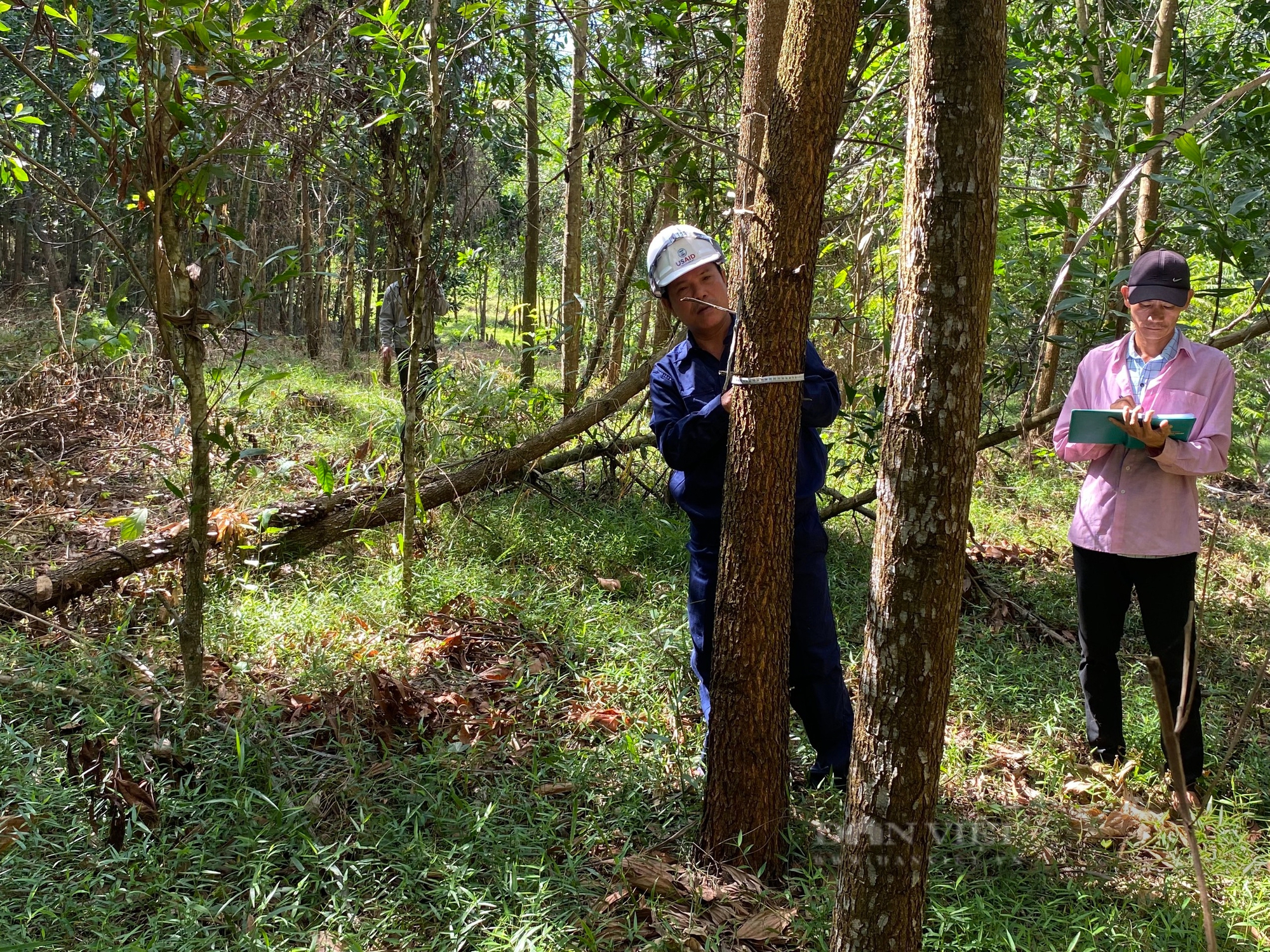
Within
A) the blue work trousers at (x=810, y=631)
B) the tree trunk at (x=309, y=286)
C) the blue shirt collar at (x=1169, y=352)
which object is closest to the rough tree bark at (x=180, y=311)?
the blue work trousers at (x=810, y=631)

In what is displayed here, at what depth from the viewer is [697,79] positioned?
503cm

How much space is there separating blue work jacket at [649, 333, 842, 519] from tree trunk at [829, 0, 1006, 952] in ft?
3.42

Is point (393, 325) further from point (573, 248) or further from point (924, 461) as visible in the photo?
point (924, 461)

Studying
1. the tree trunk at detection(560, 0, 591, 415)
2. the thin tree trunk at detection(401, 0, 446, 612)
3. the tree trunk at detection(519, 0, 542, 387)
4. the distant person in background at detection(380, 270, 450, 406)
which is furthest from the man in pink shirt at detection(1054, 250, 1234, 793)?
the distant person in background at detection(380, 270, 450, 406)

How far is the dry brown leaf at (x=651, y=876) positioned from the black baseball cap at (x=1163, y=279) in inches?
98.0

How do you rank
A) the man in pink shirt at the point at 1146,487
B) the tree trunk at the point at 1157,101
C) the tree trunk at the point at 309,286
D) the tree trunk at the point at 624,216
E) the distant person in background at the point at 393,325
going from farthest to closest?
1. the tree trunk at the point at 309,286
2. the distant person in background at the point at 393,325
3. the tree trunk at the point at 1157,101
4. the tree trunk at the point at 624,216
5. the man in pink shirt at the point at 1146,487

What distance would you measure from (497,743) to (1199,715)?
8.72 ft

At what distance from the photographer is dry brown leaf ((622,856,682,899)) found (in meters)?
2.40

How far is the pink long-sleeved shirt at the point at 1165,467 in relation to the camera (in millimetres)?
2906

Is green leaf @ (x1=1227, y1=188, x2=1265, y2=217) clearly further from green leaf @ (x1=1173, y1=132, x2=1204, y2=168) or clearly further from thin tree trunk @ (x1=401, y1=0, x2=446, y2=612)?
thin tree trunk @ (x1=401, y1=0, x2=446, y2=612)

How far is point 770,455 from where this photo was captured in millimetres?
2383

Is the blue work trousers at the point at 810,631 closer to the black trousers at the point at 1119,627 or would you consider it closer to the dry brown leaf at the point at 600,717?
the dry brown leaf at the point at 600,717

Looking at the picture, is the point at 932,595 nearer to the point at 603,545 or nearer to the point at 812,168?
the point at 812,168

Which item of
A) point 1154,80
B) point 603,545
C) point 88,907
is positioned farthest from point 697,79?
point 88,907
